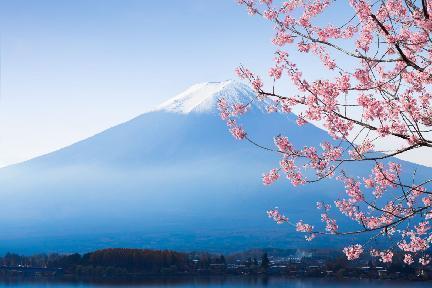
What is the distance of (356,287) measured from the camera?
2537 inches

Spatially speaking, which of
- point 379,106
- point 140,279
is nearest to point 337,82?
point 379,106

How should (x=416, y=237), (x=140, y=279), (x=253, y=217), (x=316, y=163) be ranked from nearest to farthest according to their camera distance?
(x=316, y=163) → (x=416, y=237) → (x=140, y=279) → (x=253, y=217)

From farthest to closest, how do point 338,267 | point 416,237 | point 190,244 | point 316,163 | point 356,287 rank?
1. point 190,244
2. point 338,267
3. point 356,287
4. point 416,237
5. point 316,163

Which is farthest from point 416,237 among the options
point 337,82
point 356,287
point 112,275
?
point 112,275

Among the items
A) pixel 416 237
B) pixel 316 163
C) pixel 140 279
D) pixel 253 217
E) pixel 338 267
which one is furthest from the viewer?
pixel 253 217

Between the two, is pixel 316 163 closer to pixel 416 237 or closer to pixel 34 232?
pixel 416 237

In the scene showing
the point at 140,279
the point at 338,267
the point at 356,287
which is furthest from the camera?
the point at 338,267

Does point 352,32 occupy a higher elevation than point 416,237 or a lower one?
higher

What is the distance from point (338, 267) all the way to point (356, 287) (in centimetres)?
2139

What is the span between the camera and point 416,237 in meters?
7.95

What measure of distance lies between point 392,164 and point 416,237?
0.92 metres

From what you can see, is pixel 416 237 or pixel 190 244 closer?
pixel 416 237

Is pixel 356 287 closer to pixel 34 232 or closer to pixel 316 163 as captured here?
pixel 316 163

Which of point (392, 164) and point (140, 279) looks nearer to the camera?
point (392, 164)
